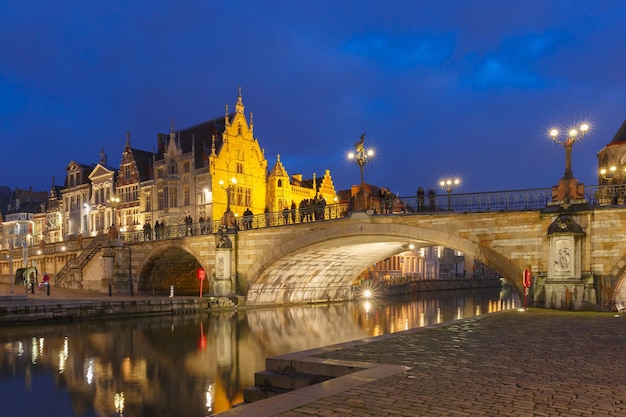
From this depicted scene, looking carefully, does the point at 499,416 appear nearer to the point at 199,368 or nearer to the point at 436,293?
the point at 199,368

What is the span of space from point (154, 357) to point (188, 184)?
37539 mm

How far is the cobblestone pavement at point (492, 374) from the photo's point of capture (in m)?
6.46

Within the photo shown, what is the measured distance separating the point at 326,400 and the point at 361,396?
1.52ft

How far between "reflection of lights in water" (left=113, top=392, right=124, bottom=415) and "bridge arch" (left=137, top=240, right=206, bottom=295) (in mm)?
25014

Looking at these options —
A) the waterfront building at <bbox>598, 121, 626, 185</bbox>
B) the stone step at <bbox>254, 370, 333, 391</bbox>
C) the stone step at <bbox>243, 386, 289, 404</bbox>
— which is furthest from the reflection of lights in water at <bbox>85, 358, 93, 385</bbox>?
the waterfront building at <bbox>598, 121, 626, 185</bbox>

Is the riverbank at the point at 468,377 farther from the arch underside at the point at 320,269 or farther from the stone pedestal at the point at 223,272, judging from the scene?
the stone pedestal at the point at 223,272

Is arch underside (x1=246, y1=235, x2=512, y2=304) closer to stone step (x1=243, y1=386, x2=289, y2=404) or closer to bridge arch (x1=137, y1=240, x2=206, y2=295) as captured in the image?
bridge arch (x1=137, y1=240, x2=206, y2=295)

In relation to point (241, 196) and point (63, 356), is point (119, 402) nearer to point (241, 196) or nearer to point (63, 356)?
point (63, 356)

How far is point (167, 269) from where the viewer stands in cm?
4456

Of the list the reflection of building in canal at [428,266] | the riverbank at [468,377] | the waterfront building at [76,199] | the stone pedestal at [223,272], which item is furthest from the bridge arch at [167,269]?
the riverbank at [468,377]

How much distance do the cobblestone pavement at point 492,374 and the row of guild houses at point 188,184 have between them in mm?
36180

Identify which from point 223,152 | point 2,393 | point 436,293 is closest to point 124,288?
point 223,152

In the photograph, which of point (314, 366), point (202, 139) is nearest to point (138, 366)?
point (314, 366)

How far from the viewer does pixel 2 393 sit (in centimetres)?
1347
